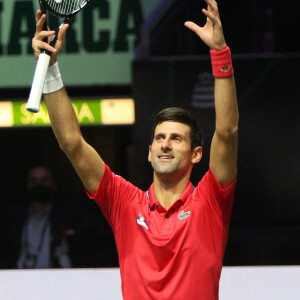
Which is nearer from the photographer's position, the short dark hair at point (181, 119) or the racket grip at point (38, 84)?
the racket grip at point (38, 84)

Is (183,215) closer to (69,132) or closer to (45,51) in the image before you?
(69,132)

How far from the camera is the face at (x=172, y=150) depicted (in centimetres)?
296

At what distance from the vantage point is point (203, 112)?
15.8ft

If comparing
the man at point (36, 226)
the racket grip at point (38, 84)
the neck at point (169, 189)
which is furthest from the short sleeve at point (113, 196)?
the man at point (36, 226)

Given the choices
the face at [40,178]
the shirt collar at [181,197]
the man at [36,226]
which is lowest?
the man at [36,226]

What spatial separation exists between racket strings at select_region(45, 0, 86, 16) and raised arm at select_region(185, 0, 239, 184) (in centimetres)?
46

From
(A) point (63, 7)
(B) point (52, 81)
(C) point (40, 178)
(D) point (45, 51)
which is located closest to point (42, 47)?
(D) point (45, 51)

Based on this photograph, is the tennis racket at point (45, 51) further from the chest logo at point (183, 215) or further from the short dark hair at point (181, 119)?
the chest logo at point (183, 215)

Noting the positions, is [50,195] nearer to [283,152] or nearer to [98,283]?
[98,283]

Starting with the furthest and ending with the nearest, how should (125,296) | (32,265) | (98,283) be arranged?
1. (32,265)
2. (98,283)
3. (125,296)

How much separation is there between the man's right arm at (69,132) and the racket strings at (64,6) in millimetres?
292

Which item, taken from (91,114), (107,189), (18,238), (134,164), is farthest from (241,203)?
(107,189)

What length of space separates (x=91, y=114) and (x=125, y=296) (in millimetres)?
2084

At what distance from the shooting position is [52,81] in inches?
115
